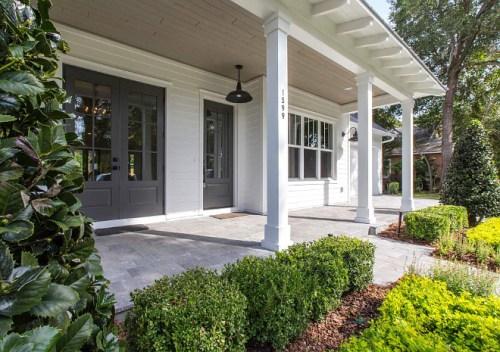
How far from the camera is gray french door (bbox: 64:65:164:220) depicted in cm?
422

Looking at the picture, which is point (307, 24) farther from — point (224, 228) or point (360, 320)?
point (360, 320)

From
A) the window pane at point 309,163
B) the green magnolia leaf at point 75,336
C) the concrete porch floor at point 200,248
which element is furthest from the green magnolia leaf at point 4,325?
the window pane at point 309,163

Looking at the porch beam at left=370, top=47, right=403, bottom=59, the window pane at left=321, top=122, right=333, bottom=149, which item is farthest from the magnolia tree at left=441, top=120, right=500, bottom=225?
the window pane at left=321, top=122, right=333, bottom=149

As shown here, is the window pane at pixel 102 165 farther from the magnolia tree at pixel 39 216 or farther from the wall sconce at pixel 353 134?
the wall sconce at pixel 353 134

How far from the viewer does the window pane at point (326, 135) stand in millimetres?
8023

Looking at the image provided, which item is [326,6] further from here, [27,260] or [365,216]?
[27,260]

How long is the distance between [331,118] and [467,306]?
706cm

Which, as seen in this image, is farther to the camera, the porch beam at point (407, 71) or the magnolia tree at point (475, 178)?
the porch beam at point (407, 71)

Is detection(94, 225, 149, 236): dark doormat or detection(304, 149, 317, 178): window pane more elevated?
detection(304, 149, 317, 178): window pane

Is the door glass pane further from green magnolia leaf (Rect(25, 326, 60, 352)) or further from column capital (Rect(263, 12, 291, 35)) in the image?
green magnolia leaf (Rect(25, 326, 60, 352))

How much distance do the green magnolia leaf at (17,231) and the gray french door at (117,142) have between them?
394 centimetres

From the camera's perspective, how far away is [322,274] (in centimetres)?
201

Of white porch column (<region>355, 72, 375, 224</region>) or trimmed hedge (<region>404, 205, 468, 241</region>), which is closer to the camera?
trimmed hedge (<region>404, 205, 468, 241</region>)

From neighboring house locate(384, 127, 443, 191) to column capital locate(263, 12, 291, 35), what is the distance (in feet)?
51.3
